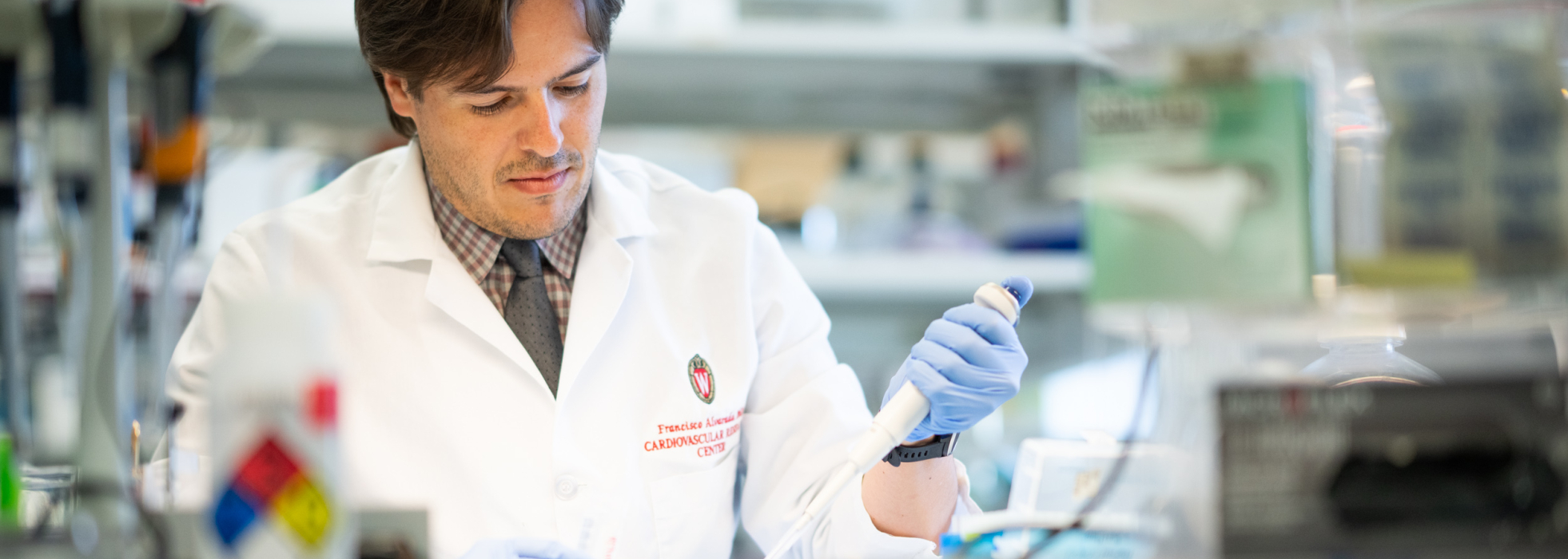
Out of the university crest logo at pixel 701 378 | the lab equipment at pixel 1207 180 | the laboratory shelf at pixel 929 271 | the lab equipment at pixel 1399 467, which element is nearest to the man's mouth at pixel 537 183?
the university crest logo at pixel 701 378

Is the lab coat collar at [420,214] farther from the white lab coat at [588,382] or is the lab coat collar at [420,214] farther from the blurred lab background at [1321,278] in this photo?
the blurred lab background at [1321,278]

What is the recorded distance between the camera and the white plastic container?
523mm

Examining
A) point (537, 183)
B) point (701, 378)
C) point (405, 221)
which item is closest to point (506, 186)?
point (537, 183)

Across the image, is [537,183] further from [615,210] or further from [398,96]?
[398,96]

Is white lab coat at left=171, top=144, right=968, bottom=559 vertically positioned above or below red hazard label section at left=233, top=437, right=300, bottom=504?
below

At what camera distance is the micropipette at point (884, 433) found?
Result: 34.8 inches

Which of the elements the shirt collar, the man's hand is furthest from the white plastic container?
the shirt collar

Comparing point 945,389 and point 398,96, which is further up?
point 398,96

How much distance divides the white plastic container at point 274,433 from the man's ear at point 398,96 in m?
0.73

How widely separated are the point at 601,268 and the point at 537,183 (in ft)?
0.39

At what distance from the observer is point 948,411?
3.30ft

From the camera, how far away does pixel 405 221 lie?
1.18 metres

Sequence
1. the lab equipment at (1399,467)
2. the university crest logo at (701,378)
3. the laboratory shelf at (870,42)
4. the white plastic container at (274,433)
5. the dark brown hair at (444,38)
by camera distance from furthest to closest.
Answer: the laboratory shelf at (870,42) < the university crest logo at (701,378) < the dark brown hair at (444,38) < the lab equipment at (1399,467) < the white plastic container at (274,433)

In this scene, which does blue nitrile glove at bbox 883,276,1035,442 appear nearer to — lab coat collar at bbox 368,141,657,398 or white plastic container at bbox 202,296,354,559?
lab coat collar at bbox 368,141,657,398
